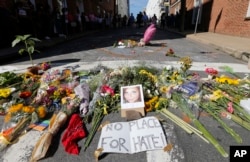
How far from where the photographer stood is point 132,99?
8.96 ft

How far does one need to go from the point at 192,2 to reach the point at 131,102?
891 inches

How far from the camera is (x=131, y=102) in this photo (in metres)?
2.69

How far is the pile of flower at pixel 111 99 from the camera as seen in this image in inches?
94.9

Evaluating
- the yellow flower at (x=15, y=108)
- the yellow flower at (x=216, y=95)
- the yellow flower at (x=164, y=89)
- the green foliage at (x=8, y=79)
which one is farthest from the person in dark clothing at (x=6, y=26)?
the yellow flower at (x=216, y=95)

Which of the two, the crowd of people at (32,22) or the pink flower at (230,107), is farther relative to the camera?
the crowd of people at (32,22)

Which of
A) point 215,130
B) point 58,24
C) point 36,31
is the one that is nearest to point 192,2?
point 58,24

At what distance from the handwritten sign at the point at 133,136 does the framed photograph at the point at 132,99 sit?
21 centimetres

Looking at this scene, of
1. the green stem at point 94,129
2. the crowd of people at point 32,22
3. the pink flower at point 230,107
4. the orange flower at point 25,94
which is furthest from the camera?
the crowd of people at point 32,22

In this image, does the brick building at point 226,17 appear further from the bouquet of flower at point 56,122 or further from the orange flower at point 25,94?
the orange flower at point 25,94

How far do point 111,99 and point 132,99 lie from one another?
1.06 feet

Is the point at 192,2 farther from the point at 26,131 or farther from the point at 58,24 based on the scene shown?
the point at 26,131

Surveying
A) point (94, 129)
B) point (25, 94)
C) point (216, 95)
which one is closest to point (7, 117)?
point (25, 94)

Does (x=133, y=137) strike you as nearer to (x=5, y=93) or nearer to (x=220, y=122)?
(x=220, y=122)

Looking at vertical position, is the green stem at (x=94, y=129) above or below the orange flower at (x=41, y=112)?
below
